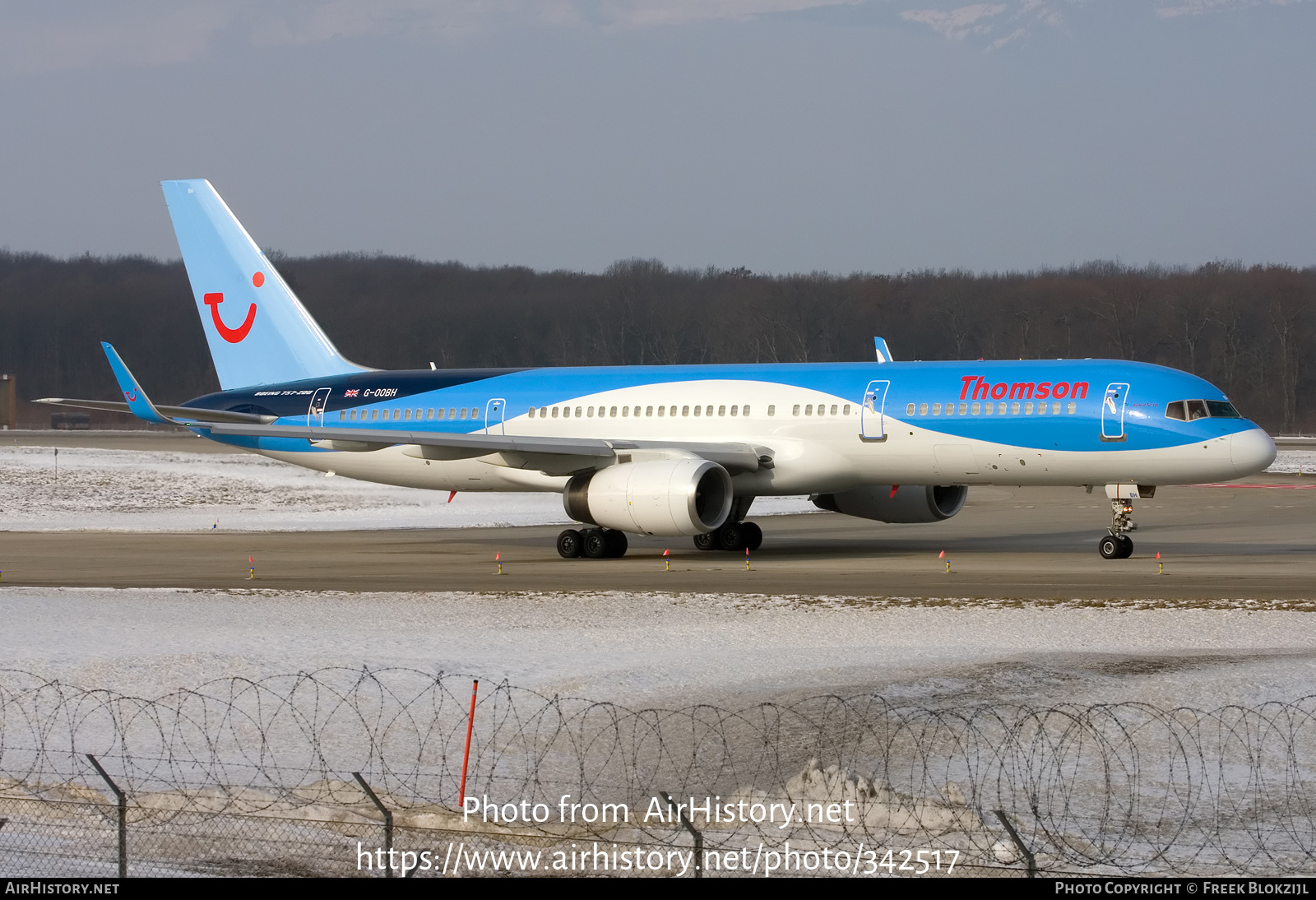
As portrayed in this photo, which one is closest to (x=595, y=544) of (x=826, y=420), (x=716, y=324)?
(x=826, y=420)

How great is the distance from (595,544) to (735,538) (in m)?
3.28

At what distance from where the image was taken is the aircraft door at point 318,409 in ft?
111

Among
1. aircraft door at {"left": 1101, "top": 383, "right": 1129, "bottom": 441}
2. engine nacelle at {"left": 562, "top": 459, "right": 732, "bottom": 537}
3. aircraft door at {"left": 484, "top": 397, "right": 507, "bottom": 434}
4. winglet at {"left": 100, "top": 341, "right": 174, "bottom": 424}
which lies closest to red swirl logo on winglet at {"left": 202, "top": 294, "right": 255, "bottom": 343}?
winglet at {"left": 100, "top": 341, "right": 174, "bottom": 424}

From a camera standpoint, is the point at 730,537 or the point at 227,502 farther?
the point at 227,502

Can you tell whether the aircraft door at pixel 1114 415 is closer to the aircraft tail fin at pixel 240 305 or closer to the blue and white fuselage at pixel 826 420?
the blue and white fuselage at pixel 826 420

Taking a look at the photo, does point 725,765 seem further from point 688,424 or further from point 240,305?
point 240,305

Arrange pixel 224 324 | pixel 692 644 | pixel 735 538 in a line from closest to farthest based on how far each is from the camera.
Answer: pixel 692 644, pixel 735 538, pixel 224 324

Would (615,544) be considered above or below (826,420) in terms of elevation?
below

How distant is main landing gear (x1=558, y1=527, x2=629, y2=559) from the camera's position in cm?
2912

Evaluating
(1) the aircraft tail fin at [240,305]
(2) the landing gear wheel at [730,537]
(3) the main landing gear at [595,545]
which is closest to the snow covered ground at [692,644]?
(3) the main landing gear at [595,545]

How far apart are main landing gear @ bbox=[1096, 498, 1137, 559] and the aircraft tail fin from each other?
18.0 meters

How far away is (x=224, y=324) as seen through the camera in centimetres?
3562

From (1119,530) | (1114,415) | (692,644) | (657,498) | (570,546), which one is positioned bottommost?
(692,644)

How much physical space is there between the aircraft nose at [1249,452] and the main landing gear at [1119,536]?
2083 millimetres
